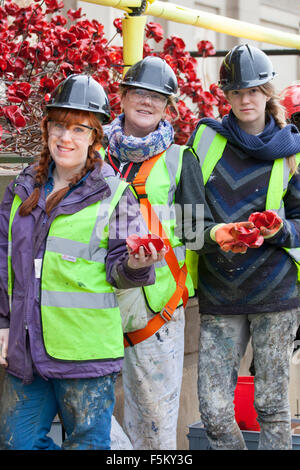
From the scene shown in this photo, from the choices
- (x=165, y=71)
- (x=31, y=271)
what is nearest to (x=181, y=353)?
(x=31, y=271)

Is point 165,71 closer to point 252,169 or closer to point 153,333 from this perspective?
point 252,169

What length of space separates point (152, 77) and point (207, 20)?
6.76ft

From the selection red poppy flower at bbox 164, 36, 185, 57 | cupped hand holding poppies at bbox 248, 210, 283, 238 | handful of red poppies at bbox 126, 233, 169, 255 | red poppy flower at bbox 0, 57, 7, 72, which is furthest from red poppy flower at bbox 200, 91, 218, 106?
handful of red poppies at bbox 126, 233, 169, 255

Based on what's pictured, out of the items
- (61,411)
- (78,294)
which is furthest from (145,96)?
(61,411)

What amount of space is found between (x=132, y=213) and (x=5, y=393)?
852mm

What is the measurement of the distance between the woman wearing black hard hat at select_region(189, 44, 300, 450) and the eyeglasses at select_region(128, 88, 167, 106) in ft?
1.08

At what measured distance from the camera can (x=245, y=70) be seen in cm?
411

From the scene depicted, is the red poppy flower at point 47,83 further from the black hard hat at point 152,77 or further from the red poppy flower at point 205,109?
the red poppy flower at point 205,109

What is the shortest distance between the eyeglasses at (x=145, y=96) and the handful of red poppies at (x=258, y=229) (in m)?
0.69

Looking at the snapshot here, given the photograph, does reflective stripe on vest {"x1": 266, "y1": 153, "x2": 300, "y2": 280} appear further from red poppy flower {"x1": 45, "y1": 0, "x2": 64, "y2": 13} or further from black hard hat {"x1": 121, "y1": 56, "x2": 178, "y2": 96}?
red poppy flower {"x1": 45, "y1": 0, "x2": 64, "y2": 13}

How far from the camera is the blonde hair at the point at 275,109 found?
13.4ft

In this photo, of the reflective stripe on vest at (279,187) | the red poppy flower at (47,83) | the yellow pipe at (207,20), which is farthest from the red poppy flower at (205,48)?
the reflective stripe on vest at (279,187)

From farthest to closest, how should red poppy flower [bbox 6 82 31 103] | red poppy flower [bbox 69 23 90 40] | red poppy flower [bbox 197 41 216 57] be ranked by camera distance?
red poppy flower [bbox 197 41 216 57]
red poppy flower [bbox 69 23 90 40]
red poppy flower [bbox 6 82 31 103]

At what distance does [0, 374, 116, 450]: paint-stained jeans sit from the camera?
3.37m
